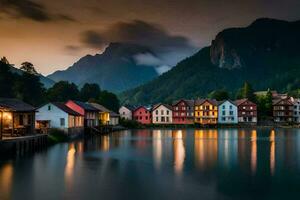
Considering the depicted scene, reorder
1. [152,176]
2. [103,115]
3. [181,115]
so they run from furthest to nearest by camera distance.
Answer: [181,115], [103,115], [152,176]

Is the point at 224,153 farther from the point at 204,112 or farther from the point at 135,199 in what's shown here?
the point at 204,112

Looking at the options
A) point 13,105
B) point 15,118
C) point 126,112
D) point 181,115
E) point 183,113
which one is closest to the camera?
point 13,105

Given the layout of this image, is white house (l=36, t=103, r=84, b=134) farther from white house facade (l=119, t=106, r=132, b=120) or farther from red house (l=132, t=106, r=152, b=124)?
white house facade (l=119, t=106, r=132, b=120)

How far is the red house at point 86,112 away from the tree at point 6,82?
29.0m

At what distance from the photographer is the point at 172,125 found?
472 feet

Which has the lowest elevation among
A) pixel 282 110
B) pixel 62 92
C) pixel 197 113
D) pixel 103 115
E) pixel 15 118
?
pixel 15 118

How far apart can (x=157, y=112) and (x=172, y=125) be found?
36.1 ft

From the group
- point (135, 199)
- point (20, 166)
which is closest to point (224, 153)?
point (20, 166)

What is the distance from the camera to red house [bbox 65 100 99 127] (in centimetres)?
9362

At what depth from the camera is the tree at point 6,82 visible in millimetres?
117312

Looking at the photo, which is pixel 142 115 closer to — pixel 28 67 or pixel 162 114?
pixel 162 114

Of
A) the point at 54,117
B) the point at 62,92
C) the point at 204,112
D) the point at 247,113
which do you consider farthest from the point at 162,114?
the point at 54,117

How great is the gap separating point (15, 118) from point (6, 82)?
66598 mm

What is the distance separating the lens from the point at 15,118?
58.8 m
